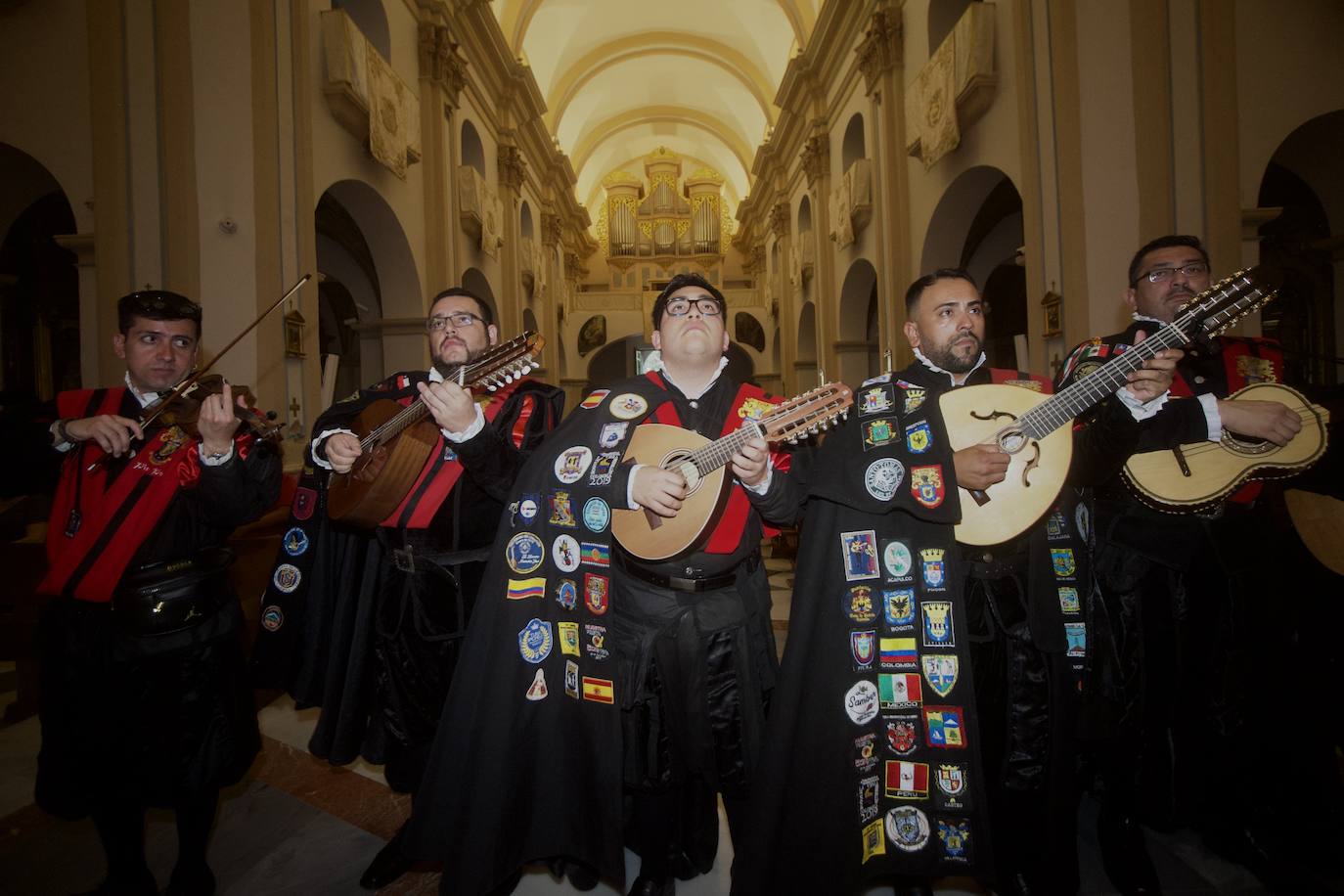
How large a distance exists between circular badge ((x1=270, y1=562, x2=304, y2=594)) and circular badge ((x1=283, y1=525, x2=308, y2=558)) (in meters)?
0.05

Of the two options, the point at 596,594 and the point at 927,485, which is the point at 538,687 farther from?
the point at 927,485

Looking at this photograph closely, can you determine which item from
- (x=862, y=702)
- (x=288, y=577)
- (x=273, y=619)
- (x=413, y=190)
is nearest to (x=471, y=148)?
(x=413, y=190)

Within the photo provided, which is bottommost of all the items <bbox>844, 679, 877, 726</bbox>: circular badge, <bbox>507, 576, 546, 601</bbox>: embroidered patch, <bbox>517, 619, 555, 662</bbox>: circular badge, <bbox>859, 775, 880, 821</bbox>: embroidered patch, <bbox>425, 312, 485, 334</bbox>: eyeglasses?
<bbox>859, 775, 880, 821</bbox>: embroidered patch

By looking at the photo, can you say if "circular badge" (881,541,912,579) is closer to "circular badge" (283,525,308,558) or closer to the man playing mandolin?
the man playing mandolin

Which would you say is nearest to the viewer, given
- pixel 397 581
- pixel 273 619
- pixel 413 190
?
pixel 397 581

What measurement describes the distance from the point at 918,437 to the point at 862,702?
87 centimetres

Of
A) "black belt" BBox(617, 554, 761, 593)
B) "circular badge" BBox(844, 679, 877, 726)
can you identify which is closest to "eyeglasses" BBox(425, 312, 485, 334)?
"black belt" BBox(617, 554, 761, 593)

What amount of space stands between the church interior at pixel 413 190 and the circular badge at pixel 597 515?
1.23m

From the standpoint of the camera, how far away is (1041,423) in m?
2.02

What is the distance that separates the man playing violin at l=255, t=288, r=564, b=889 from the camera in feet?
7.57

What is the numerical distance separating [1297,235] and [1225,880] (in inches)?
336

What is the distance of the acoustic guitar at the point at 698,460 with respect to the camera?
1.83m

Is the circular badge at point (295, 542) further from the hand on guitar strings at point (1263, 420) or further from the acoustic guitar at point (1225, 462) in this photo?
the hand on guitar strings at point (1263, 420)

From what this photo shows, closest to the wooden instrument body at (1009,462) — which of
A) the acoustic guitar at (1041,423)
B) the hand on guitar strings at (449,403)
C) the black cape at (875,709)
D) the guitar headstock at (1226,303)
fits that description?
the acoustic guitar at (1041,423)
